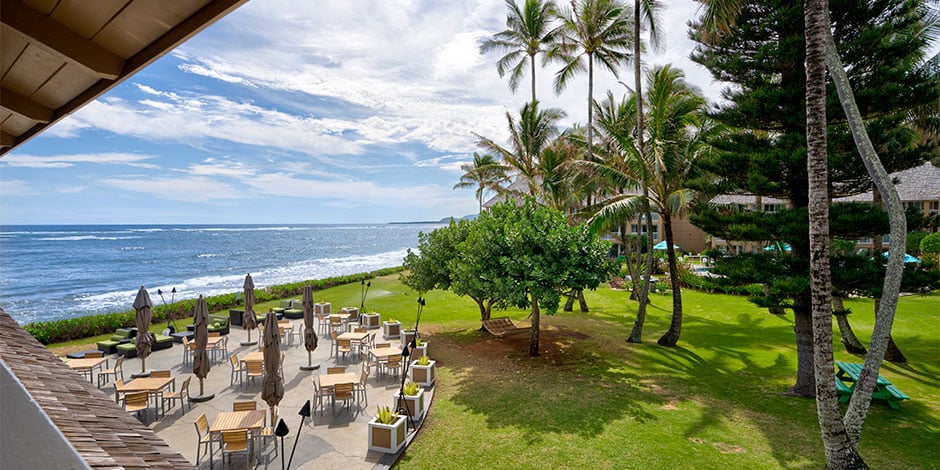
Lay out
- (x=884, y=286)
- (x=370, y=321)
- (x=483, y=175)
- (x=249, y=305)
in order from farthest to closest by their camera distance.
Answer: (x=483, y=175) < (x=370, y=321) < (x=249, y=305) < (x=884, y=286)

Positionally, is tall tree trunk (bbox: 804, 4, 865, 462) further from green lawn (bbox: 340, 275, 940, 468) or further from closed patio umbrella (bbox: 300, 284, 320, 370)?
closed patio umbrella (bbox: 300, 284, 320, 370)

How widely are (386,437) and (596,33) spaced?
19730 millimetres

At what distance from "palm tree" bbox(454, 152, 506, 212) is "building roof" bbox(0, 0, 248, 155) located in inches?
945

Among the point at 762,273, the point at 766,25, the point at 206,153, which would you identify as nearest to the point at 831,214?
the point at 762,273

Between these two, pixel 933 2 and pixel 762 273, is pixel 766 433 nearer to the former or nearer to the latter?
pixel 762 273

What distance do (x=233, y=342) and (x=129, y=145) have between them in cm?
14878

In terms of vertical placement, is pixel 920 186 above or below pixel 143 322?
above

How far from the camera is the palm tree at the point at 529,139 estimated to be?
2447 centimetres

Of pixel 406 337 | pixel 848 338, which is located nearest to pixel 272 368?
pixel 406 337

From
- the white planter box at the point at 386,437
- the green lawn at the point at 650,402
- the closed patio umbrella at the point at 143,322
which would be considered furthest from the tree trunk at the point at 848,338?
the closed patio umbrella at the point at 143,322

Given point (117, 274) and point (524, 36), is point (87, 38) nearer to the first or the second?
point (524, 36)

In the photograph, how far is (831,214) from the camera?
11758 millimetres

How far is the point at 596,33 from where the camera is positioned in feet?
66.6

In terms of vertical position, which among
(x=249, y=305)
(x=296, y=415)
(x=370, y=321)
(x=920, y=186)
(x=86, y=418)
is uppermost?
(x=920, y=186)
